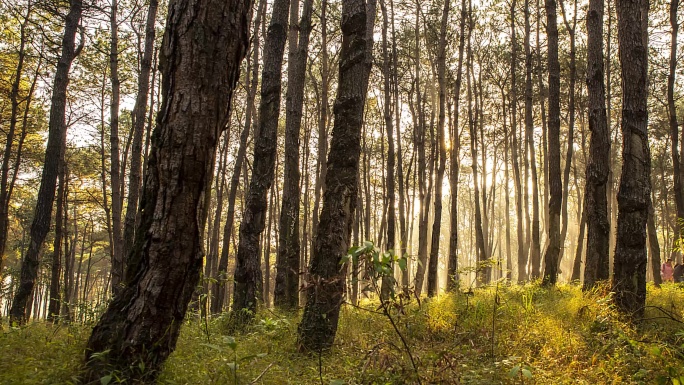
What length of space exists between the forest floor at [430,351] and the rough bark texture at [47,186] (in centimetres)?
353

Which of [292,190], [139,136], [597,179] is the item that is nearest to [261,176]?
[292,190]

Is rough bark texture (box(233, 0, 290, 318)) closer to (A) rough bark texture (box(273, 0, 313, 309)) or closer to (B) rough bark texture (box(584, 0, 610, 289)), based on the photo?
(A) rough bark texture (box(273, 0, 313, 309))

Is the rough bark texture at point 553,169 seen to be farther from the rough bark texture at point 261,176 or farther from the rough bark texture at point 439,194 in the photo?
the rough bark texture at point 261,176

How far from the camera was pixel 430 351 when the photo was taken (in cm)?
420

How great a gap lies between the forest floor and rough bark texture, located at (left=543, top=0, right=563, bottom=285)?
9.07 feet

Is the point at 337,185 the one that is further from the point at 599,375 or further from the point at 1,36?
the point at 1,36

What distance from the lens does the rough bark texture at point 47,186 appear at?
7.70m

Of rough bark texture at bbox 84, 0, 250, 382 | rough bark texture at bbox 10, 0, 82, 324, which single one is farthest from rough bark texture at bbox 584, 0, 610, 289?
rough bark texture at bbox 10, 0, 82, 324

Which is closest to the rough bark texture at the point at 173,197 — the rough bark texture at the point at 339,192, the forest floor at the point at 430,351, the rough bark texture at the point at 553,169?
the forest floor at the point at 430,351

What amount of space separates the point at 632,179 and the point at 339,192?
389cm

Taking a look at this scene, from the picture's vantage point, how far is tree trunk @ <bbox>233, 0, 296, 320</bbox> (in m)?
6.07

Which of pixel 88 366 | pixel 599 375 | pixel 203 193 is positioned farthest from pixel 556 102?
pixel 88 366

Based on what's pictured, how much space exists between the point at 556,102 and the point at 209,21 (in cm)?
831

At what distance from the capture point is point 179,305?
292 centimetres
